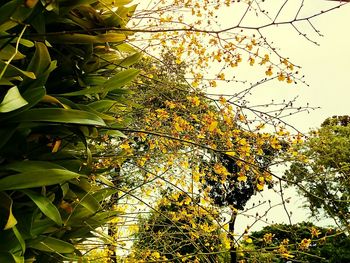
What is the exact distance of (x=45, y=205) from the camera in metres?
1.50

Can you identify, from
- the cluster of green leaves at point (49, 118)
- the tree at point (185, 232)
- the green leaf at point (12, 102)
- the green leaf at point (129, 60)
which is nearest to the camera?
the green leaf at point (12, 102)

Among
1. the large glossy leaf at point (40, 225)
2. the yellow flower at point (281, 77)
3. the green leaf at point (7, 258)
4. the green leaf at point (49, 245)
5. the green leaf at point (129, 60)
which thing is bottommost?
the green leaf at point (7, 258)

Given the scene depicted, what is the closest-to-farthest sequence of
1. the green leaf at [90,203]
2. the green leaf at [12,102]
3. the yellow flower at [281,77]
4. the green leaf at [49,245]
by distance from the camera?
the green leaf at [12,102] < the green leaf at [49,245] < the green leaf at [90,203] < the yellow flower at [281,77]

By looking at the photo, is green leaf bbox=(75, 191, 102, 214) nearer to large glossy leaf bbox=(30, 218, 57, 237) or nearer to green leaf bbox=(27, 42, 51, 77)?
large glossy leaf bbox=(30, 218, 57, 237)

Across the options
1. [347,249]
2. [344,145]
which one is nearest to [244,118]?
[347,249]

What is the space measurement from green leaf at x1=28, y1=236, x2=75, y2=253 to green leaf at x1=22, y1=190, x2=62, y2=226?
0.45ft

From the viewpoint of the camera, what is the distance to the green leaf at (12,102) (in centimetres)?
134

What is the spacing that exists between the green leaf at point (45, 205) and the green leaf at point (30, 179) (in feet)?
0.22

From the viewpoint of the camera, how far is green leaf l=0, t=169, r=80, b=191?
142 centimetres

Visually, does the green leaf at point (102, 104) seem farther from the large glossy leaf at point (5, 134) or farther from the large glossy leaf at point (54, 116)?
the large glossy leaf at point (5, 134)

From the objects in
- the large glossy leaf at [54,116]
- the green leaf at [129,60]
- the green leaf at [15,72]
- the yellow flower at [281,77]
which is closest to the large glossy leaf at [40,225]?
the large glossy leaf at [54,116]

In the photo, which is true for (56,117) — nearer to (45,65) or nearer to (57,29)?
(45,65)

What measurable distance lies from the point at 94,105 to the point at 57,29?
1.12 ft

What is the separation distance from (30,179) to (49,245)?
1.17 feet
